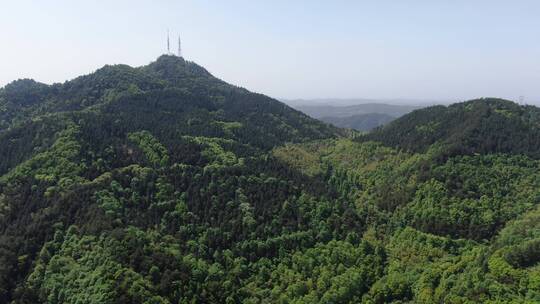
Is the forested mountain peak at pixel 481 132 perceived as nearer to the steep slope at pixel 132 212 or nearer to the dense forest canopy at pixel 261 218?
the dense forest canopy at pixel 261 218

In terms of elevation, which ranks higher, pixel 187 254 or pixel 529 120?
pixel 529 120

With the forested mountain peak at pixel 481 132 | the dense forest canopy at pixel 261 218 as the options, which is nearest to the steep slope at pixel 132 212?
the dense forest canopy at pixel 261 218

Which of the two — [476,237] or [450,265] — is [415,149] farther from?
[450,265]

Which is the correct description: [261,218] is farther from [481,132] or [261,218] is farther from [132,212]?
[481,132]

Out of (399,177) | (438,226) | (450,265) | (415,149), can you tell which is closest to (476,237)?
(438,226)

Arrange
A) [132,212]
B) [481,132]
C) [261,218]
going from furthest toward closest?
[481,132] < [261,218] < [132,212]

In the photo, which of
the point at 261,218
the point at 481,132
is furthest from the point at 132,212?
the point at 481,132
